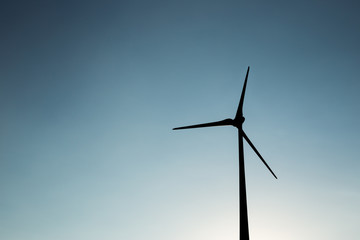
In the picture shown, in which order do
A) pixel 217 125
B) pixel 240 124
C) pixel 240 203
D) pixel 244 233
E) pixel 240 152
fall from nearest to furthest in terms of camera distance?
pixel 244 233
pixel 240 203
pixel 240 152
pixel 240 124
pixel 217 125

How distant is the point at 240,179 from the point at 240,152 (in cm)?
294

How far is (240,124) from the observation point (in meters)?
28.0

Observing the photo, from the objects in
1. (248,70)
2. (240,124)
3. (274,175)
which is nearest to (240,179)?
(240,124)

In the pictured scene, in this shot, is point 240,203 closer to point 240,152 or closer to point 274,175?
point 240,152

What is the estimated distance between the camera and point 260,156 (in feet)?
95.5

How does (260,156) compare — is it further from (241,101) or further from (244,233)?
(244,233)

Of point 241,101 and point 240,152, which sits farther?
point 241,101

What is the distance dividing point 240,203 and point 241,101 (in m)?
12.7

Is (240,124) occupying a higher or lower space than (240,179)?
higher

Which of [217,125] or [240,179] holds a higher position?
[217,125]

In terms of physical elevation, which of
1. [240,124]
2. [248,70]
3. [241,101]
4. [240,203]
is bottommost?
[240,203]

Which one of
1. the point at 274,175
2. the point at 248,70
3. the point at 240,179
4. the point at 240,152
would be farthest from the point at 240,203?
the point at 248,70

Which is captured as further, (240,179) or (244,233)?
(240,179)

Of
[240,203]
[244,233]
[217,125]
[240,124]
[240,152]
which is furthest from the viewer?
[217,125]
